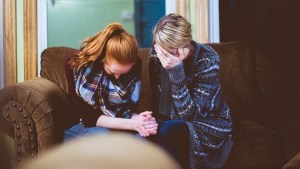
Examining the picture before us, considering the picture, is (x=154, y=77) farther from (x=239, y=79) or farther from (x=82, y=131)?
(x=239, y=79)

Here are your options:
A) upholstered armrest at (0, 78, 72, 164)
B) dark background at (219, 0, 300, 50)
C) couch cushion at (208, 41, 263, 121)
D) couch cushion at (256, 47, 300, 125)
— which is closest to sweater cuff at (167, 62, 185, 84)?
upholstered armrest at (0, 78, 72, 164)

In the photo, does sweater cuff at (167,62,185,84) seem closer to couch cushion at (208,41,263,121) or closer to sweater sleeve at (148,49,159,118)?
sweater sleeve at (148,49,159,118)

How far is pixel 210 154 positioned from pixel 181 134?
30 centimetres

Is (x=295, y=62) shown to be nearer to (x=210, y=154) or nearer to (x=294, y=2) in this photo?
(x=294, y=2)

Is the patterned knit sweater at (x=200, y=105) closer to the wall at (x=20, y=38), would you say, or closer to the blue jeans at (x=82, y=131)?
the blue jeans at (x=82, y=131)

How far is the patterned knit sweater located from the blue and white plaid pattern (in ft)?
0.67

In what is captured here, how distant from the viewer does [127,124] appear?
194 cm

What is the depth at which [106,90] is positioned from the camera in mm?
2033

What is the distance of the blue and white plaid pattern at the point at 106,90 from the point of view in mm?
2002

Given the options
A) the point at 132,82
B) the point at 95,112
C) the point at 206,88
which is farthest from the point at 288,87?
the point at 95,112

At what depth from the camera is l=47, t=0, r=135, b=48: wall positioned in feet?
11.1

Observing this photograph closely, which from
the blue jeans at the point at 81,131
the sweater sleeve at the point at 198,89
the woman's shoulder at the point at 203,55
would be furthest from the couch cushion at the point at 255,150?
the blue jeans at the point at 81,131

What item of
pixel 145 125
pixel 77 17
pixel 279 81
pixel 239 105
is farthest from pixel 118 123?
pixel 77 17

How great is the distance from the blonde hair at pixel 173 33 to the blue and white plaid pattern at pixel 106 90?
23 centimetres
